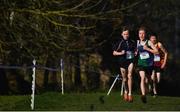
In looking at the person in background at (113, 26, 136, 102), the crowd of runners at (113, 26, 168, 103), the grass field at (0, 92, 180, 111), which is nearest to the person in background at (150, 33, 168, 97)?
the grass field at (0, 92, 180, 111)

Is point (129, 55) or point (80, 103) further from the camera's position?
point (80, 103)

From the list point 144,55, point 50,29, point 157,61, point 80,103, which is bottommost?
point 80,103

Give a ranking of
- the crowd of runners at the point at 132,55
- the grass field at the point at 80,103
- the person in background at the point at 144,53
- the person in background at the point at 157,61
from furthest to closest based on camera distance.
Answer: the person in background at the point at 157,61 < the person in background at the point at 144,53 < the crowd of runners at the point at 132,55 < the grass field at the point at 80,103

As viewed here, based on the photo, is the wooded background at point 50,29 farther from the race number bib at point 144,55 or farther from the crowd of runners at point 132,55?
the race number bib at point 144,55

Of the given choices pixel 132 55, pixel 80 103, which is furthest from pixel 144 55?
pixel 80 103

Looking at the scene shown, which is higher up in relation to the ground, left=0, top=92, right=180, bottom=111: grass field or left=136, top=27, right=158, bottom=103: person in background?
left=136, top=27, right=158, bottom=103: person in background

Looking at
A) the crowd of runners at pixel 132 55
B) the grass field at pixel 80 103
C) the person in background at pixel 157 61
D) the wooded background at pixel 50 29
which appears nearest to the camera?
the grass field at pixel 80 103

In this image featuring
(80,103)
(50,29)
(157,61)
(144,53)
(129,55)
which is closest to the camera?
(129,55)

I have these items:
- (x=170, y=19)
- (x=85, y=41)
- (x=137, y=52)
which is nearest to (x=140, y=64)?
(x=137, y=52)

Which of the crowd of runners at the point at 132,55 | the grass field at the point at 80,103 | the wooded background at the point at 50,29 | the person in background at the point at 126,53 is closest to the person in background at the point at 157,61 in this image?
the grass field at the point at 80,103

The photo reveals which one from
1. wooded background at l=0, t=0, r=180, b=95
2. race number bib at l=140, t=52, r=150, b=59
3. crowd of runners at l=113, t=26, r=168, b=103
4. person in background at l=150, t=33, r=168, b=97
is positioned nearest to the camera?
crowd of runners at l=113, t=26, r=168, b=103

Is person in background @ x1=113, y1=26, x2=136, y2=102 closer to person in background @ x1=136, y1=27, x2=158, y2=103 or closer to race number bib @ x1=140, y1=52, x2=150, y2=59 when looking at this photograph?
person in background @ x1=136, y1=27, x2=158, y2=103

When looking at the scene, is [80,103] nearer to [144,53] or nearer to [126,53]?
[126,53]

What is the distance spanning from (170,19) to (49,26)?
19.5 m
